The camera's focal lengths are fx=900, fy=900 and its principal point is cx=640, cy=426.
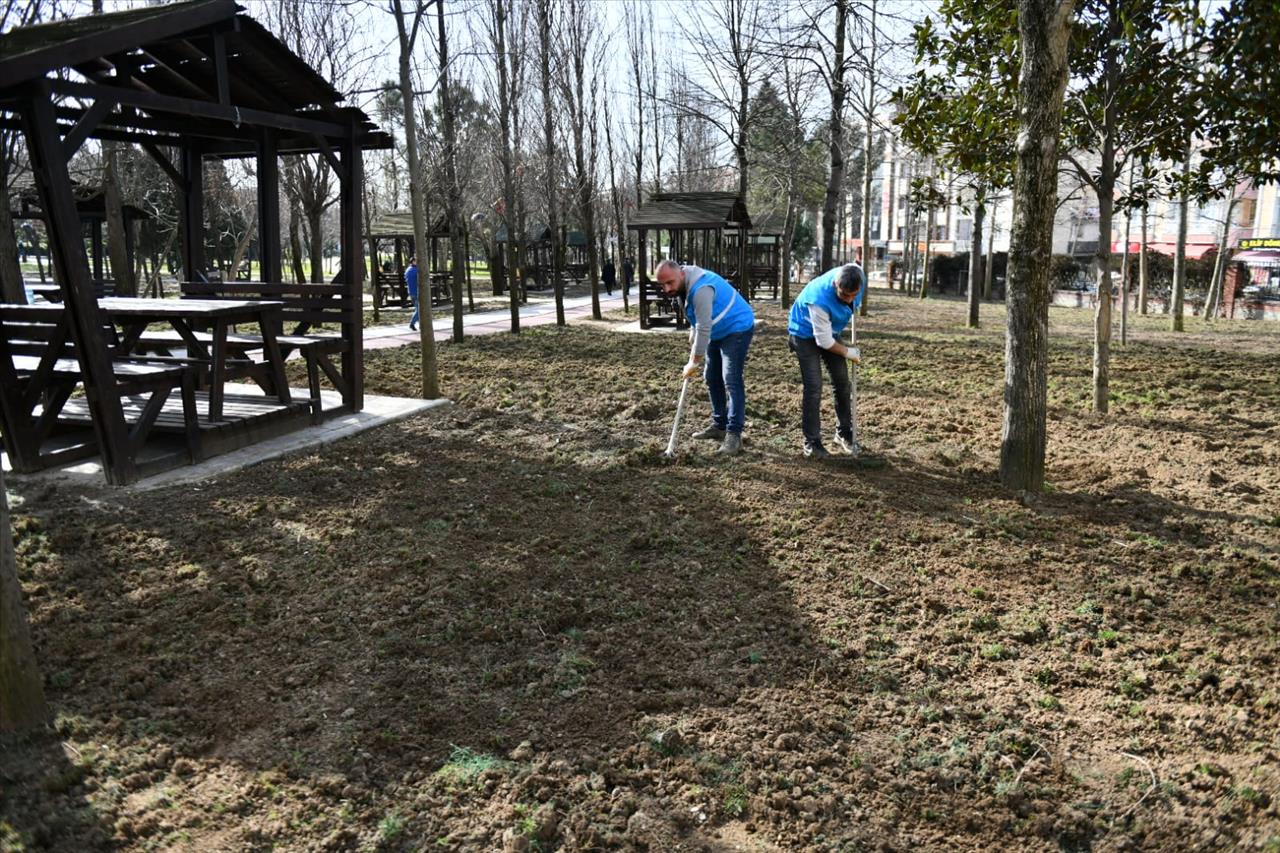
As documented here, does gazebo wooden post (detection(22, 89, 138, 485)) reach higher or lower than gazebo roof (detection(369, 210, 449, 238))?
lower

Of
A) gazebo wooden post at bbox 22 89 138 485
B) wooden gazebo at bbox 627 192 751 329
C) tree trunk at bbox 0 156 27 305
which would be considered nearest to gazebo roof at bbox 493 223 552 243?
wooden gazebo at bbox 627 192 751 329

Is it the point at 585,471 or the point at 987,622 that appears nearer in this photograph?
the point at 987,622

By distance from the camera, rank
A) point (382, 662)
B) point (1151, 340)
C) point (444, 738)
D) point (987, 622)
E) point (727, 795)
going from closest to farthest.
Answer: point (727, 795)
point (444, 738)
point (382, 662)
point (987, 622)
point (1151, 340)

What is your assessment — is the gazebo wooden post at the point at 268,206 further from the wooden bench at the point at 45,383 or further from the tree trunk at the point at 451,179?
the tree trunk at the point at 451,179

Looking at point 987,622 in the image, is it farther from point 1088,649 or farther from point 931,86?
point 931,86

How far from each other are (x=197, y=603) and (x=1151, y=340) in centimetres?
1671

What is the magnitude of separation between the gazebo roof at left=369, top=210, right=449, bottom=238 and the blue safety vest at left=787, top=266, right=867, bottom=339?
2241 centimetres

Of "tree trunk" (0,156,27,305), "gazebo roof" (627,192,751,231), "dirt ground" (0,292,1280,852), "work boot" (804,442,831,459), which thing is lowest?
"dirt ground" (0,292,1280,852)

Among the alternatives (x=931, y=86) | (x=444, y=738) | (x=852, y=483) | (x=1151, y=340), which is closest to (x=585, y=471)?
(x=852, y=483)

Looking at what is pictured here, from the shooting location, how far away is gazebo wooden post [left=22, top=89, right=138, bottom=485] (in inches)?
215

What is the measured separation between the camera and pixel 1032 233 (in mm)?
5504

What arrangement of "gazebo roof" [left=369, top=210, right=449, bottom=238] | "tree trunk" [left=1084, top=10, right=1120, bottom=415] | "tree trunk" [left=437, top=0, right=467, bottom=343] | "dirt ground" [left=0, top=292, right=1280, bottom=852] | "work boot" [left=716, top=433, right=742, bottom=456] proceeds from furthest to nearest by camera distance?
"gazebo roof" [left=369, top=210, right=449, bottom=238] → "tree trunk" [left=437, top=0, right=467, bottom=343] → "tree trunk" [left=1084, top=10, right=1120, bottom=415] → "work boot" [left=716, top=433, right=742, bottom=456] → "dirt ground" [left=0, top=292, right=1280, bottom=852]

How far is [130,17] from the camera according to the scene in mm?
6223

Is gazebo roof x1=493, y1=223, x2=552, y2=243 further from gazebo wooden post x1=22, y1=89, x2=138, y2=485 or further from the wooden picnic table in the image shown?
gazebo wooden post x1=22, y1=89, x2=138, y2=485
